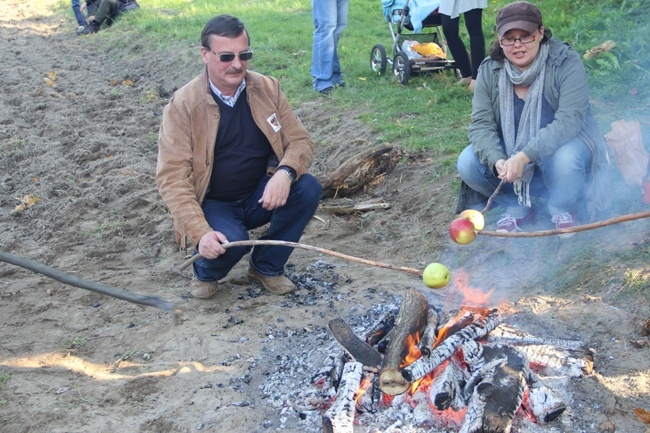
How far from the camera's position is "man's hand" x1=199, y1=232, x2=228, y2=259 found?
13.7 feet

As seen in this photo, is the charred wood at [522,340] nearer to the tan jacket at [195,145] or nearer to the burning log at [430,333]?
the burning log at [430,333]

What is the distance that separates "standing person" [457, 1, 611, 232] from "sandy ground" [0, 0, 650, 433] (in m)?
0.34

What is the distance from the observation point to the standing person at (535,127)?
445 cm

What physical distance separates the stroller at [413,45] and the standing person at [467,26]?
0.67 m

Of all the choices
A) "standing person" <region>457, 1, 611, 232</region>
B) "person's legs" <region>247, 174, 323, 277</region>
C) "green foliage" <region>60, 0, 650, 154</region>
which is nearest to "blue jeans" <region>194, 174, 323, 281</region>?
"person's legs" <region>247, 174, 323, 277</region>

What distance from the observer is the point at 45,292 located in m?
4.90

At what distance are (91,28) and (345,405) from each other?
13259 mm

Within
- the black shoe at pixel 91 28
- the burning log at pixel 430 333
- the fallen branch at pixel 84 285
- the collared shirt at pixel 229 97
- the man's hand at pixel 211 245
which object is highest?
the collared shirt at pixel 229 97

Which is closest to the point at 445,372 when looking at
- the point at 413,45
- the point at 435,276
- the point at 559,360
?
the point at 435,276

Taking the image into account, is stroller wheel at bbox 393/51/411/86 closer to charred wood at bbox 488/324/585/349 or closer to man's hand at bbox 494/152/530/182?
man's hand at bbox 494/152/530/182

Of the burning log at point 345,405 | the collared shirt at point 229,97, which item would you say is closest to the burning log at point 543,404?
the burning log at point 345,405

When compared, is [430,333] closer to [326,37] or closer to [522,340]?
[522,340]

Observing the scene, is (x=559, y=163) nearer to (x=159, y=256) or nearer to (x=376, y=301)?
(x=376, y=301)

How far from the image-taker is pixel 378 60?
890 centimetres
